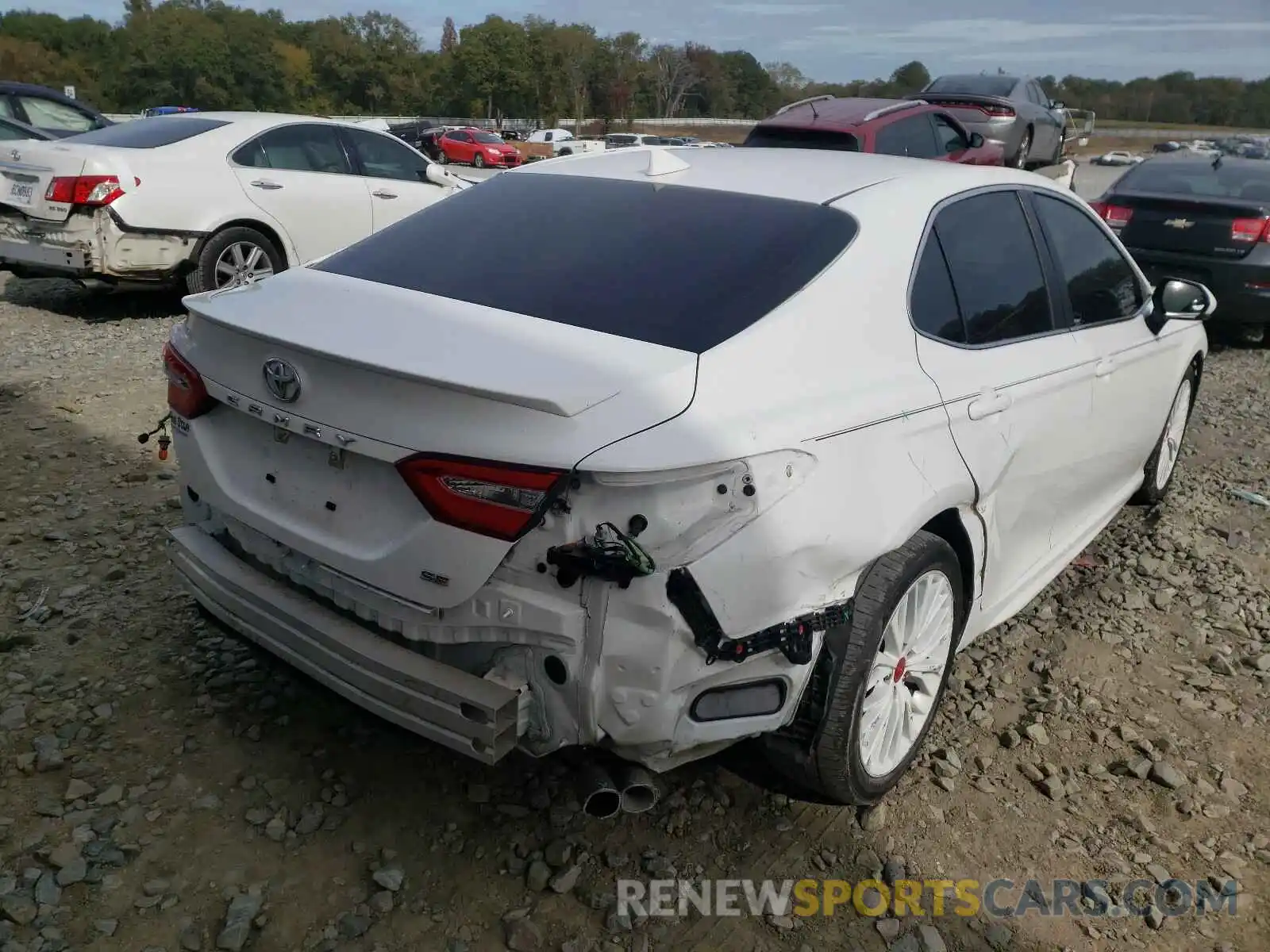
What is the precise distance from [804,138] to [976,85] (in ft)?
19.8

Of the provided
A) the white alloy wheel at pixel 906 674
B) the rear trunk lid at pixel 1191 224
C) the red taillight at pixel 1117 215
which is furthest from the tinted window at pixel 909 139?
the white alloy wheel at pixel 906 674

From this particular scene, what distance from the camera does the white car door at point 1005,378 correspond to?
2.68 meters

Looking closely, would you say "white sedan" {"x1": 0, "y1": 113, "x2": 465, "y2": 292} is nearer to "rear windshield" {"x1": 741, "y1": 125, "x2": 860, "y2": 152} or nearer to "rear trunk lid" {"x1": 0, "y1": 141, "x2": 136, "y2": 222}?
"rear trunk lid" {"x1": 0, "y1": 141, "x2": 136, "y2": 222}

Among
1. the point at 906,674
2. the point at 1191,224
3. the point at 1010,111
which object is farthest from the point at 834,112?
the point at 906,674

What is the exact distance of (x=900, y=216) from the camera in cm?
273

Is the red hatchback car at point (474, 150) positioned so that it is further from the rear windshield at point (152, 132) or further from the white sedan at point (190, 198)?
the rear windshield at point (152, 132)

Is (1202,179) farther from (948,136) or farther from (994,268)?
(994,268)

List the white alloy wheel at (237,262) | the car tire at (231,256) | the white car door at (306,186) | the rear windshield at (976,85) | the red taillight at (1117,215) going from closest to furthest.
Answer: the car tire at (231,256) < the white alloy wheel at (237,262) < the white car door at (306,186) < the red taillight at (1117,215) < the rear windshield at (976,85)

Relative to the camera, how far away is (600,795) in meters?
2.15

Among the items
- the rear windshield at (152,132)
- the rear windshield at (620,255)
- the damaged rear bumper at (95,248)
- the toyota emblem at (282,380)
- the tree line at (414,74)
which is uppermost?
the rear windshield at (620,255)

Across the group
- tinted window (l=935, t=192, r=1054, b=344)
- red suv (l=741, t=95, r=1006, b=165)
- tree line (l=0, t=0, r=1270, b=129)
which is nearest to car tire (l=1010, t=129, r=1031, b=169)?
red suv (l=741, t=95, r=1006, b=165)

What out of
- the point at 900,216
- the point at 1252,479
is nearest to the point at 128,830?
the point at 900,216

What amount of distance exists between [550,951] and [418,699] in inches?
25.1

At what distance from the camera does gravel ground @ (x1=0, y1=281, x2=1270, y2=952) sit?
230cm
